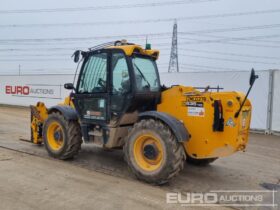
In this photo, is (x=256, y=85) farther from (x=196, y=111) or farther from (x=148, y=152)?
(x=148, y=152)

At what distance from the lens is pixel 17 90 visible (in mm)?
20703

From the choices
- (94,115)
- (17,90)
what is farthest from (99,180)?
(17,90)

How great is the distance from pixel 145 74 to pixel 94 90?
106cm

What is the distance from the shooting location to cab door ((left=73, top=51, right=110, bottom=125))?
6.12 meters

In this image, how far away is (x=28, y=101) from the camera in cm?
1995

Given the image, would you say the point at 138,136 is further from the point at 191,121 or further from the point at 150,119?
the point at 191,121

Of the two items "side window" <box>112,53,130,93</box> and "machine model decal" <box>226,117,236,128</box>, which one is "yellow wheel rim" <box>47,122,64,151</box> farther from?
"machine model decal" <box>226,117,236,128</box>

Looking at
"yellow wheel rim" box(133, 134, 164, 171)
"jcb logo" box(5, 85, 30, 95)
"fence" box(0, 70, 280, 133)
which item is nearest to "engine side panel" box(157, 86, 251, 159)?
"yellow wheel rim" box(133, 134, 164, 171)

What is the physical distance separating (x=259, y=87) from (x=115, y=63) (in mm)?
8065

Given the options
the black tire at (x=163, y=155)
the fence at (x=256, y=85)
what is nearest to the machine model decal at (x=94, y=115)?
the black tire at (x=163, y=155)

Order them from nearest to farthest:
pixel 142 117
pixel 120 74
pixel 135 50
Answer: pixel 142 117 < pixel 120 74 < pixel 135 50

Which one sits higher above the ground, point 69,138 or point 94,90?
point 94,90

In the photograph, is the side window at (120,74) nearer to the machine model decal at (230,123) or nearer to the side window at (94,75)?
the side window at (94,75)

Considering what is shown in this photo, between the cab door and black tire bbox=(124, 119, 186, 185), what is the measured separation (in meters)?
0.91
